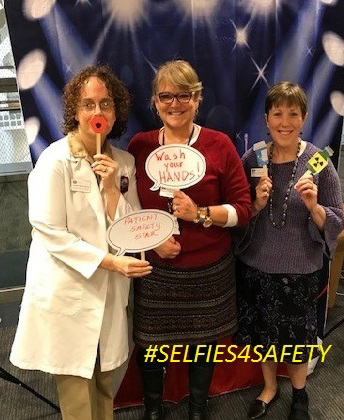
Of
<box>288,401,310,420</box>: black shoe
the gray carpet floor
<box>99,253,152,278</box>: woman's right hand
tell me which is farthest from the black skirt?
<box>99,253,152,278</box>: woman's right hand

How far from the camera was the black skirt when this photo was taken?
1.74m

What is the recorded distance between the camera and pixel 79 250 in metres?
1.39

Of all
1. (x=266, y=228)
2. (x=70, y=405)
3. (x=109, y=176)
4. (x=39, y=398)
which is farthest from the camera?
(x=39, y=398)

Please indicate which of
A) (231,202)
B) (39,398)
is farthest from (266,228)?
(39,398)

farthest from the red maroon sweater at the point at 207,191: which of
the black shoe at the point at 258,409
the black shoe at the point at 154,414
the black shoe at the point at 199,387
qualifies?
the black shoe at the point at 258,409

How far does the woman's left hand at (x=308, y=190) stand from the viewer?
1.54m

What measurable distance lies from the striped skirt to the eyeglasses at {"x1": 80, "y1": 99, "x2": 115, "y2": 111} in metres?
0.57

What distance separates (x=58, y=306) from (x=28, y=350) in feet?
0.64

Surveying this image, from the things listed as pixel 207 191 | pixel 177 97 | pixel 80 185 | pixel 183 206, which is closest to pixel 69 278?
pixel 80 185

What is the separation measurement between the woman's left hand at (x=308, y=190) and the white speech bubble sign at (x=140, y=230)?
46 cm

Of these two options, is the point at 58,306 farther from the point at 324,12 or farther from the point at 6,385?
the point at 324,12

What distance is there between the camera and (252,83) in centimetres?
186

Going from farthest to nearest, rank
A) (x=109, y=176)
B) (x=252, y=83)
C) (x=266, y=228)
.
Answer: (x=252, y=83) → (x=266, y=228) → (x=109, y=176)

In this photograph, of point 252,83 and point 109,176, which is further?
point 252,83
